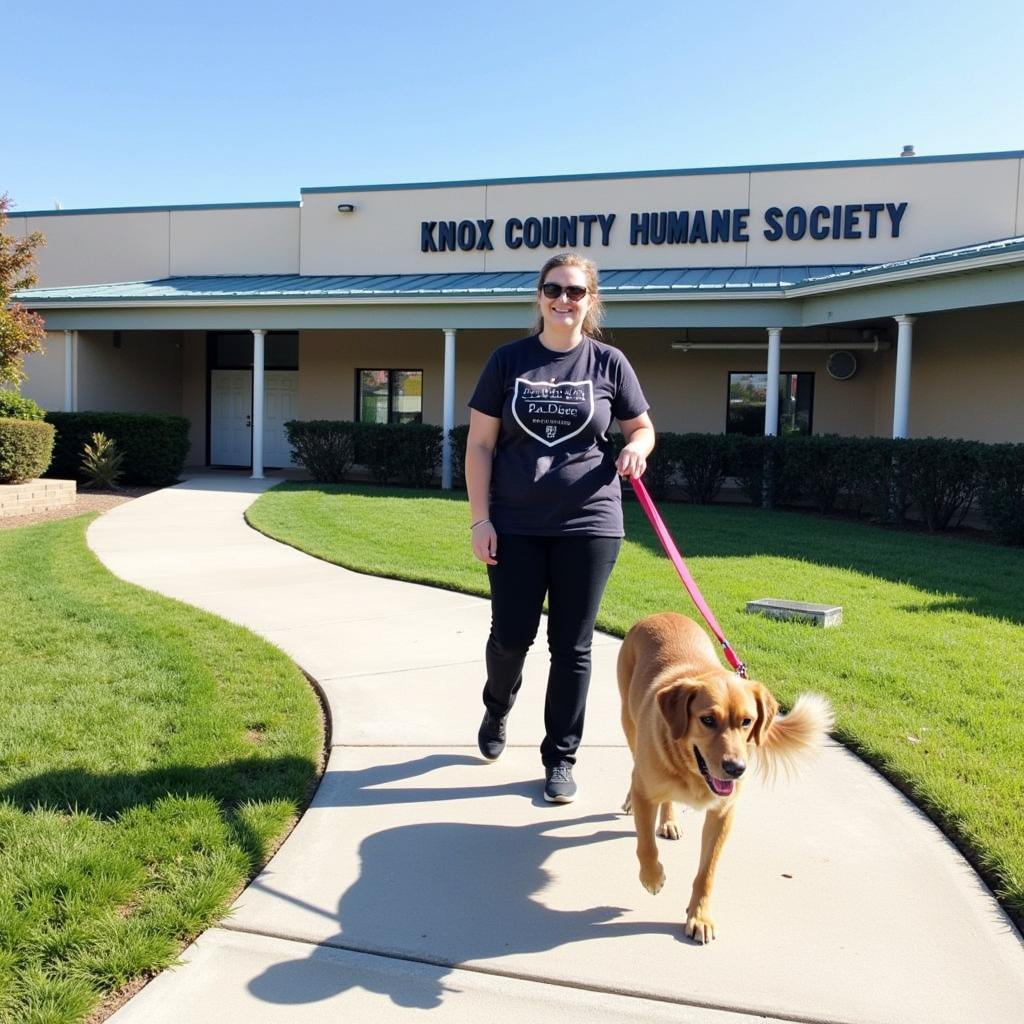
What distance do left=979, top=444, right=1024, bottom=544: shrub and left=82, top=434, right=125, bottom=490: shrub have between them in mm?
12585

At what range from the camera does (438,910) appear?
285 centimetres

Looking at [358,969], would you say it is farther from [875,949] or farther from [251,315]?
[251,315]

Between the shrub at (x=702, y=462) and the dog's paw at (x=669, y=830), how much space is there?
11.6 metres

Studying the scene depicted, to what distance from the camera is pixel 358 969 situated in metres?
2.55

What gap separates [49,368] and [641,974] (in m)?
19.1

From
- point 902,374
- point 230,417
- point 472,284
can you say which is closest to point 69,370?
point 230,417

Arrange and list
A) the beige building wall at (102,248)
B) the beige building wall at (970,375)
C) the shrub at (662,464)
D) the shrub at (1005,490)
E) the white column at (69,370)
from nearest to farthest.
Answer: the shrub at (1005,490)
the beige building wall at (970,375)
the shrub at (662,464)
the white column at (69,370)
the beige building wall at (102,248)

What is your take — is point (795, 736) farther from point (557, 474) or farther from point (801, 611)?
point (801, 611)

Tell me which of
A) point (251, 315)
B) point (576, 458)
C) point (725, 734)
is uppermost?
point (251, 315)

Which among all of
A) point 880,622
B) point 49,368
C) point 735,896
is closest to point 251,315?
point 49,368

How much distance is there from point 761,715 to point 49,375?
19019 mm

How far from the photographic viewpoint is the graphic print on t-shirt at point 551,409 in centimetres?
339

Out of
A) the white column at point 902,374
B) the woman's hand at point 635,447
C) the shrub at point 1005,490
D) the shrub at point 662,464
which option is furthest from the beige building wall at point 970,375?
the woman's hand at point 635,447

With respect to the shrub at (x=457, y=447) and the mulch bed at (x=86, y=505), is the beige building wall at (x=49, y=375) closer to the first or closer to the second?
the mulch bed at (x=86, y=505)
